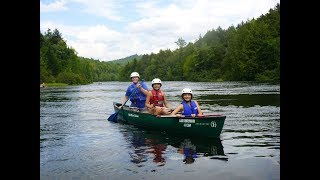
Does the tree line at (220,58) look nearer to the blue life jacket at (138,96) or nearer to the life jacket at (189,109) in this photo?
the blue life jacket at (138,96)

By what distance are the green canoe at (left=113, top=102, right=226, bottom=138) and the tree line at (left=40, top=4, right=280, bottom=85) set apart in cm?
5912

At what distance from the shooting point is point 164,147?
11453 mm

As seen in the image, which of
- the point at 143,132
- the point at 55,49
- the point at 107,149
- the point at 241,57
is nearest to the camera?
the point at 107,149

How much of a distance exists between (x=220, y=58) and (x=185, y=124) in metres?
85.5

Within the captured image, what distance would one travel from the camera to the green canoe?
38.2 feet

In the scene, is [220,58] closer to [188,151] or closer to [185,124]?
[185,124]

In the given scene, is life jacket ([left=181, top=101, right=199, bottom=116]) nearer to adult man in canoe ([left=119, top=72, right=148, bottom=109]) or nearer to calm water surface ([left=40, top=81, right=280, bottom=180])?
calm water surface ([left=40, top=81, right=280, bottom=180])
